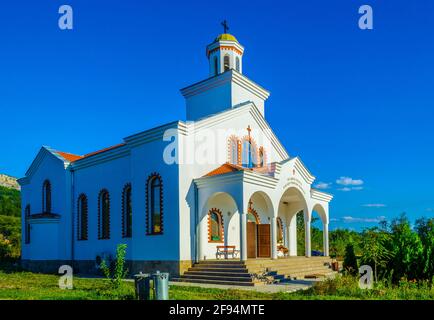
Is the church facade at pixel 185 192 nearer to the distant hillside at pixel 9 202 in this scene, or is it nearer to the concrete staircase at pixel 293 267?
the concrete staircase at pixel 293 267

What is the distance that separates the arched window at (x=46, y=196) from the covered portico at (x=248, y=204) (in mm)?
11957

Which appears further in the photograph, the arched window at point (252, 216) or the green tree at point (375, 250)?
the arched window at point (252, 216)

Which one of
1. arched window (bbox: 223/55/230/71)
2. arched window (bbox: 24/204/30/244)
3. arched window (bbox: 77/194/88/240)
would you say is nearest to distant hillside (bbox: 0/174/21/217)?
arched window (bbox: 24/204/30/244)

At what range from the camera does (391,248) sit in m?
14.6

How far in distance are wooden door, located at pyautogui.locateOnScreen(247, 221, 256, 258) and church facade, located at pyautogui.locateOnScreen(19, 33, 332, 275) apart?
0.16 feet

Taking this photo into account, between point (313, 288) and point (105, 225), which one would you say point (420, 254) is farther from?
point (105, 225)

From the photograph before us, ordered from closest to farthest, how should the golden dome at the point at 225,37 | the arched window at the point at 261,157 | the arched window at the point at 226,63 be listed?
1. the arched window at the point at 261,157
2. the golden dome at the point at 225,37
3. the arched window at the point at 226,63

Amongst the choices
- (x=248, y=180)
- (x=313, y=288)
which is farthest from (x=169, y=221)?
(x=313, y=288)

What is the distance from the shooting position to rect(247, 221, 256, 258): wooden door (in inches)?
840

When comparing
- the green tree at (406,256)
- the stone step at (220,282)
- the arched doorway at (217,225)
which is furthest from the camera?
the arched doorway at (217,225)

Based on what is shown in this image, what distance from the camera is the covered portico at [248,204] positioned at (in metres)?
18.4

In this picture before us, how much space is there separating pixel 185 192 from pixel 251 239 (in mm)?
4609

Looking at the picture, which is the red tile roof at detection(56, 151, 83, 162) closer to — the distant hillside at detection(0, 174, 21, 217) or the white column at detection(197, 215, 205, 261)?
the white column at detection(197, 215, 205, 261)

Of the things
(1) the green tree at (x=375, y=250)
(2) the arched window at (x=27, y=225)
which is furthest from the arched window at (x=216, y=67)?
(2) the arched window at (x=27, y=225)
